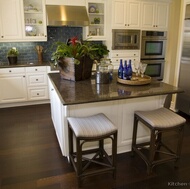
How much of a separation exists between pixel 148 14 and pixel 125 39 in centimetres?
79

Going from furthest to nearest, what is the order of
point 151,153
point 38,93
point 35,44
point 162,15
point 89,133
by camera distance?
point 162,15
point 35,44
point 38,93
point 151,153
point 89,133

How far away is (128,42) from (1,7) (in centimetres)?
270

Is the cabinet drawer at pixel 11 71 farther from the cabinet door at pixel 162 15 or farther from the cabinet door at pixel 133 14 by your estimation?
the cabinet door at pixel 162 15

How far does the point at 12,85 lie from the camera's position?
417 centimetres

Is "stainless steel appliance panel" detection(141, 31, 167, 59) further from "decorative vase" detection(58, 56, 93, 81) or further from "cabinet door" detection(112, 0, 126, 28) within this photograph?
"decorative vase" detection(58, 56, 93, 81)

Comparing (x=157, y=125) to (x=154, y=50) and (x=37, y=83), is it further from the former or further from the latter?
(x=154, y=50)

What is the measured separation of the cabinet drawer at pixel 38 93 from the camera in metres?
4.35

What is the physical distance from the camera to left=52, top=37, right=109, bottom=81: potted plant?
2.56 m

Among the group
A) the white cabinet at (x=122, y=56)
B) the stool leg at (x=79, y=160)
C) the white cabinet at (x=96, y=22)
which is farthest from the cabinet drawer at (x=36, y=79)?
the stool leg at (x=79, y=160)

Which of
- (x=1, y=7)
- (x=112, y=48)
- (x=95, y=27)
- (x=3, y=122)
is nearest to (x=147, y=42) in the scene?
(x=112, y=48)

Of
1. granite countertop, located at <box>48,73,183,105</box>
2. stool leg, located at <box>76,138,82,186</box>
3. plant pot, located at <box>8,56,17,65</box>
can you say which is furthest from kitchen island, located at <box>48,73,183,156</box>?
plant pot, located at <box>8,56,17,65</box>

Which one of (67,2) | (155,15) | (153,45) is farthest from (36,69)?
(155,15)

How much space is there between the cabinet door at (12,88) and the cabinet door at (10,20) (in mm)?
811

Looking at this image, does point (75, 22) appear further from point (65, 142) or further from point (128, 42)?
point (65, 142)
